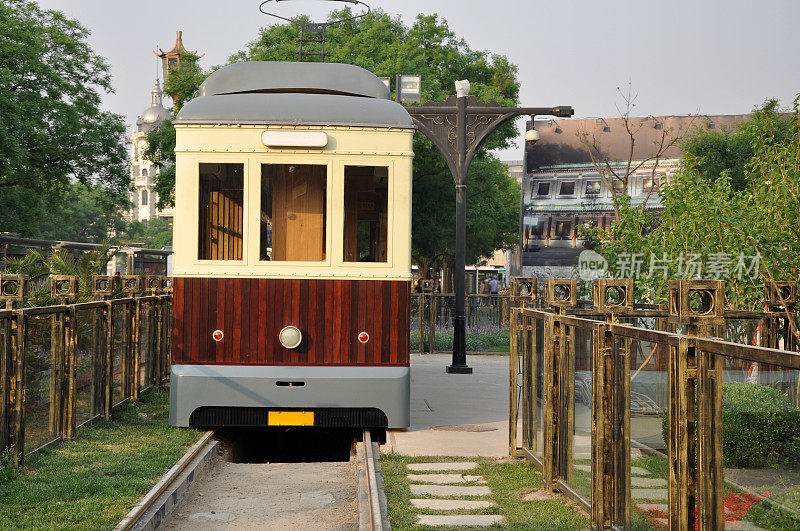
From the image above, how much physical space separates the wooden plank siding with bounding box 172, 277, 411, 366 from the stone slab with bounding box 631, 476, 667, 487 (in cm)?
471

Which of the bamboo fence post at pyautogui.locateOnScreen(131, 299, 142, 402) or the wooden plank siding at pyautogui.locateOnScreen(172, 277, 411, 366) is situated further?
the bamboo fence post at pyautogui.locateOnScreen(131, 299, 142, 402)

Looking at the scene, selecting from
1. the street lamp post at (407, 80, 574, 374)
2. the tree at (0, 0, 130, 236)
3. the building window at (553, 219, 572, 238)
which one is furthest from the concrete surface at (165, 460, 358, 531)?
the building window at (553, 219, 572, 238)

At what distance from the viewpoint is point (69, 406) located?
9625 millimetres

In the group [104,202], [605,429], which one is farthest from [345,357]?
[104,202]

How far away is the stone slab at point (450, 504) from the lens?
7148 mm

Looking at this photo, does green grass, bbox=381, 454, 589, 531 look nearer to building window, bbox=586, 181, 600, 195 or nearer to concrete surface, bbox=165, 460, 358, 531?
concrete surface, bbox=165, 460, 358, 531

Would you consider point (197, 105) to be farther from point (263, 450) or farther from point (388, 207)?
point (263, 450)

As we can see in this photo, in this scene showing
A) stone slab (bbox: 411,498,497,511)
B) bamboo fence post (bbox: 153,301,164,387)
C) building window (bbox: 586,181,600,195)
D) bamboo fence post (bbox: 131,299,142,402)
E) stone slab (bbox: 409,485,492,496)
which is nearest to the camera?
stone slab (bbox: 411,498,497,511)

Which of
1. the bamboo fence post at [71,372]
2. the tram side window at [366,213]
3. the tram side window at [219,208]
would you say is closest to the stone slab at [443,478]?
the tram side window at [366,213]

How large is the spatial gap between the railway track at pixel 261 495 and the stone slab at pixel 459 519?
31cm

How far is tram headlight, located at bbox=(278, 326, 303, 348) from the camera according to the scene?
384 inches

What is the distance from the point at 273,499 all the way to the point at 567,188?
33494mm

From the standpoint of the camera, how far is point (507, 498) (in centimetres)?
741

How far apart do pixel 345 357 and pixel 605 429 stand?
4.28m
